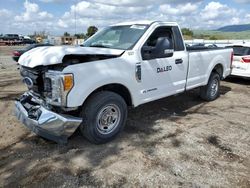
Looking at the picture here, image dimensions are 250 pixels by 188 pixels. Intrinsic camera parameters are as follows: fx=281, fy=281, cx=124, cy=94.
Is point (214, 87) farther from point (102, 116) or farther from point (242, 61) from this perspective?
point (102, 116)

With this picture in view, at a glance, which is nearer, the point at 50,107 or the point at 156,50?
the point at 50,107

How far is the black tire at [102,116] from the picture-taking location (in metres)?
4.19

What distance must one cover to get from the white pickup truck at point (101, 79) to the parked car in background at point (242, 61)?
4.44 metres

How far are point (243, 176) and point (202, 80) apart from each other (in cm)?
336

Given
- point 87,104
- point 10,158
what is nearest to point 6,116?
point 10,158

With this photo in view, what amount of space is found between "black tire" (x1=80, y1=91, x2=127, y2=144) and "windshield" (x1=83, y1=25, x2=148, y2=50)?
3.39ft

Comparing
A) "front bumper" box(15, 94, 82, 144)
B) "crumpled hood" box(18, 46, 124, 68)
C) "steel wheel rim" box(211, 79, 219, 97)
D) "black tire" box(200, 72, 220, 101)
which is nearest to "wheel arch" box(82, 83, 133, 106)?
"crumpled hood" box(18, 46, 124, 68)

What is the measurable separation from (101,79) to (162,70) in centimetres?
152

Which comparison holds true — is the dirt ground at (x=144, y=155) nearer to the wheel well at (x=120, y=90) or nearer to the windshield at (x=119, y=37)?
the wheel well at (x=120, y=90)

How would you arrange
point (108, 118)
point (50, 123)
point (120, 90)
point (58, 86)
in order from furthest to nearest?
point (120, 90)
point (108, 118)
point (50, 123)
point (58, 86)

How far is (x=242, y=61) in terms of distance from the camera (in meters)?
9.61

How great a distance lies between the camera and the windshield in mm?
5058

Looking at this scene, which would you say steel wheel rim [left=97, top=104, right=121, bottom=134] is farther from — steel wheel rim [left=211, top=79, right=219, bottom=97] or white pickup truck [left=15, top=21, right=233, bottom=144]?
steel wheel rim [left=211, top=79, right=219, bottom=97]

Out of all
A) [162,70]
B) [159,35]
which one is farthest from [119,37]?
[162,70]
